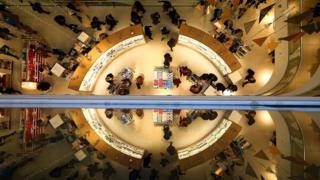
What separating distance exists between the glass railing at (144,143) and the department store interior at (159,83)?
25 mm

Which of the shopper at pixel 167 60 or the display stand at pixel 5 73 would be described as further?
the shopper at pixel 167 60

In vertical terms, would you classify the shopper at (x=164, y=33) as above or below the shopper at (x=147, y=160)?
above

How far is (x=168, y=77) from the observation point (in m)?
12.1

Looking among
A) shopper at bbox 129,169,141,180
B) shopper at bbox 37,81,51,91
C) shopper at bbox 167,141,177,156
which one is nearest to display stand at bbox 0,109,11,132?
shopper at bbox 129,169,141,180

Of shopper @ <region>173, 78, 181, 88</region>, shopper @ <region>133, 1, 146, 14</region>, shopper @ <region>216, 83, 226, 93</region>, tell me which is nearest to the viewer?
shopper @ <region>216, 83, 226, 93</region>

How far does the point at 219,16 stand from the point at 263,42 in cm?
183

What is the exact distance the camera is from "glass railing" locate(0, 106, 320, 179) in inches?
196

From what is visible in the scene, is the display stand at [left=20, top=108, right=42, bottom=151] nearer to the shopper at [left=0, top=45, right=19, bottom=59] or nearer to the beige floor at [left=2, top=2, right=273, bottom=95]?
the beige floor at [left=2, top=2, right=273, bottom=95]

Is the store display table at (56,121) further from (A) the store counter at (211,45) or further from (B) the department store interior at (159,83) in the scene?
(A) the store counter at (211,45)

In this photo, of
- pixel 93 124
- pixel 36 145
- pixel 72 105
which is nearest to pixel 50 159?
pixel 36 145

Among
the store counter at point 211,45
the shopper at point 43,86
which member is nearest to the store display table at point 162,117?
the store counter at point 211,45

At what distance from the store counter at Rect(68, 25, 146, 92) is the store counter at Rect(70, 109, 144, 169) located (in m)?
5.08

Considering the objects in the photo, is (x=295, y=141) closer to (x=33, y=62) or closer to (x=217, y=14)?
(x=217, y=14)

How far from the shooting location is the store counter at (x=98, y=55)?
1160 centimetres
